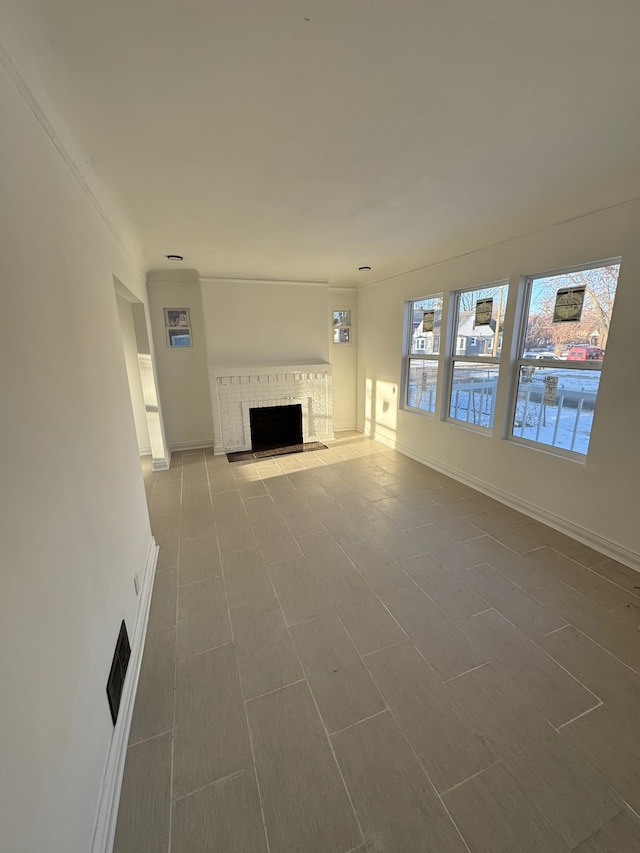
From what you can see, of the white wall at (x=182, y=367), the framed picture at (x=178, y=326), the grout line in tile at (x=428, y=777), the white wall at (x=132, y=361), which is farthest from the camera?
the framed picture at (x=178, y=326)

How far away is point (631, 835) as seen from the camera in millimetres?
1092

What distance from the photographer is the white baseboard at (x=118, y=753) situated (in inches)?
41.6

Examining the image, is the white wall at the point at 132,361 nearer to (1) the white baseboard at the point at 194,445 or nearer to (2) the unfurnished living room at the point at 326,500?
(1) the white baseboard at the point at 194,445

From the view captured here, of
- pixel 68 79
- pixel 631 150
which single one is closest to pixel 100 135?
pixel 68 79

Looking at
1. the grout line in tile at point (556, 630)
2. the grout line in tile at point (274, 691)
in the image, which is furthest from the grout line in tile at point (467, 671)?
the grout line in tile at point (274, 691)

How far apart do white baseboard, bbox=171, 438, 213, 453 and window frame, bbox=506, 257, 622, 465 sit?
3.90 m

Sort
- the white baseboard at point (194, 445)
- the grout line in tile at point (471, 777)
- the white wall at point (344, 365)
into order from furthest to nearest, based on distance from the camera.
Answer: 1. the white wall at point (344, 365)
2. the white baseboard at point (194, 445)
3. the grout line in tile at point (471, 777)

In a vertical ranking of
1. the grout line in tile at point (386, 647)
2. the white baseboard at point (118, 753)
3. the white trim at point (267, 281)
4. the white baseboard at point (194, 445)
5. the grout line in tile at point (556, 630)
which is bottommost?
the grout line in tile at point (386, 647)

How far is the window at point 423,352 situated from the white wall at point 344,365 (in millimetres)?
1180

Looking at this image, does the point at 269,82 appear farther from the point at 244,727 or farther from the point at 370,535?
the point at 370,535

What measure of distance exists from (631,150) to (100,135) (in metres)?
2.45

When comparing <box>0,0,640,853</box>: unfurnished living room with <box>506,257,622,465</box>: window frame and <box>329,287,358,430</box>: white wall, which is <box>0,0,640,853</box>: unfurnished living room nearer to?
<box>506,257,622,465</box>: window frame

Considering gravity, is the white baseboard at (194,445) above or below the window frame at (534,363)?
below

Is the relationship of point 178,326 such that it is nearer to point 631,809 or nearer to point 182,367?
point 182,367
